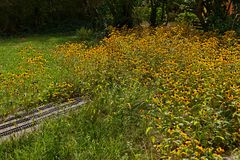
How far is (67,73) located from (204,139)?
412cm

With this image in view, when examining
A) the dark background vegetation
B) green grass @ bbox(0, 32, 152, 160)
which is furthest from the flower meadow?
the dark background vegetation

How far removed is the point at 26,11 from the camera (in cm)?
2264

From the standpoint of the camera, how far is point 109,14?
17.3 meters

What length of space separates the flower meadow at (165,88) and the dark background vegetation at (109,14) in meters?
3.17

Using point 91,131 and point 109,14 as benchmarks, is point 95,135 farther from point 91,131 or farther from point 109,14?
point 109,14

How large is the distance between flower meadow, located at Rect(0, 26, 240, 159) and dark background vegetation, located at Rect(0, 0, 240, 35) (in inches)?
125

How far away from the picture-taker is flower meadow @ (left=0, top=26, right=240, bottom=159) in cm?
491

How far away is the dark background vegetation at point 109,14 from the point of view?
1285 cm

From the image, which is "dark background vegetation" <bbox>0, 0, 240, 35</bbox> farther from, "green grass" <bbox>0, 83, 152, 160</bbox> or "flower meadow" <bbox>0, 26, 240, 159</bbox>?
"green grass" <bbox>0, 83, 152, 160</bbox>

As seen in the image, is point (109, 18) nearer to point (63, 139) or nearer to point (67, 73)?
point (67, 73)

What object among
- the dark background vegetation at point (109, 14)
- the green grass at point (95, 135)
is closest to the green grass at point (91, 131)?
the green grass at point (95, 135)

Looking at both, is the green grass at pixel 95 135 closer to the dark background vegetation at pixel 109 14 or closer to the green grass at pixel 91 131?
the green grass at pixel 91 131

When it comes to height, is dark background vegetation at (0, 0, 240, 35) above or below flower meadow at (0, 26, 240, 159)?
below

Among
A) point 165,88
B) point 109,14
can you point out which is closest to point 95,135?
point 165,88
